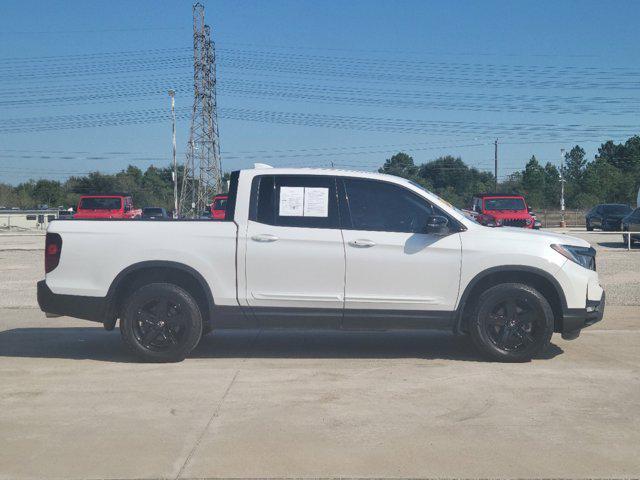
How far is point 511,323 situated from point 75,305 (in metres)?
4.28

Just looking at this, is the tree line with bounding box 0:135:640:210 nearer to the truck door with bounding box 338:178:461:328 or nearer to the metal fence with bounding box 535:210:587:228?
the metal fence with bounding box 535:210:587:228

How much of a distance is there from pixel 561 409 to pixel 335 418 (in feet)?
5.72

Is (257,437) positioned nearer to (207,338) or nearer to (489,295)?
(489,295)

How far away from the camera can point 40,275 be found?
53.5 ft

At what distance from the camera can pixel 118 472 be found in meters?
4.62

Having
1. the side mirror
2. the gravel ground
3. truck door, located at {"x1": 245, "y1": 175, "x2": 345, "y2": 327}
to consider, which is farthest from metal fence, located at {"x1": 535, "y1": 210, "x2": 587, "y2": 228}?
truck door, located at {"x1": 245, "y1": 175, "x2": 345, "y2": 327}

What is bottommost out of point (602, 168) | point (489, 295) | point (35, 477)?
point (35, 477)

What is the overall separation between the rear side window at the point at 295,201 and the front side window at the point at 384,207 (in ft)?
0.62

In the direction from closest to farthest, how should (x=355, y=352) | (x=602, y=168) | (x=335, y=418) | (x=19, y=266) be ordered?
(x=335, y=418) < (x=355, y=352) < (x=19, y=266) < (x=602, y=168)

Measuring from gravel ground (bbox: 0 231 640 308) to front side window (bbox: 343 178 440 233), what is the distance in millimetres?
5844

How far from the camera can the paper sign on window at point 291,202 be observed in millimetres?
7664

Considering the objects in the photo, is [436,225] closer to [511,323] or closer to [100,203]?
[511,323]

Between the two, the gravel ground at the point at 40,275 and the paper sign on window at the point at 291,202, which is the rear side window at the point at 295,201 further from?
the gravel ground at the point at 40,275

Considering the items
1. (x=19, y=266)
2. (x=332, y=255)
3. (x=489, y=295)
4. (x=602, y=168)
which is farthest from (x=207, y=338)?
(x=602, y=168)
